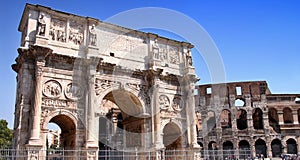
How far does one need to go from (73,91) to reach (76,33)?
10.1ft

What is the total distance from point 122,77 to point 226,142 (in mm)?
20785

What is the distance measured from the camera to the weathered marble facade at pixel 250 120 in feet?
105

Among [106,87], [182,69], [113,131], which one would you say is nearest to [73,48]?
[106,87]

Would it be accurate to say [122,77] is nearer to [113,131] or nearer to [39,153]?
[39,153]

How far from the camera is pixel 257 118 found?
35844mm

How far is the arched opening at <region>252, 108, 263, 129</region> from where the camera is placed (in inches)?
1378

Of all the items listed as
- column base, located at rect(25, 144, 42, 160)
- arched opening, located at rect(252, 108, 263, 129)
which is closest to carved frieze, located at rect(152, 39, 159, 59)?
column base, located at rect(25, 144, 42, 160)

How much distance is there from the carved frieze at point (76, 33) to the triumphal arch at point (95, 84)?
5cm

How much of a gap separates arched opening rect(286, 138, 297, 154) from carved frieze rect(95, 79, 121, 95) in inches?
949

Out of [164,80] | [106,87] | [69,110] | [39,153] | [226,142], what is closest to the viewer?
[39,153]

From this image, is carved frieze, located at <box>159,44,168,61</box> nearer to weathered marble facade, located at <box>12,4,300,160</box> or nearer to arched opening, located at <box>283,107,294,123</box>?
weathered marble facade, located at <box>12,4,300,160</box>

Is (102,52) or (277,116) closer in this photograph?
(102,52)

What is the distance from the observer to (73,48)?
15.0 meters

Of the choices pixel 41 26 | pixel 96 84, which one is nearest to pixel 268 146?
pixel 96 84
